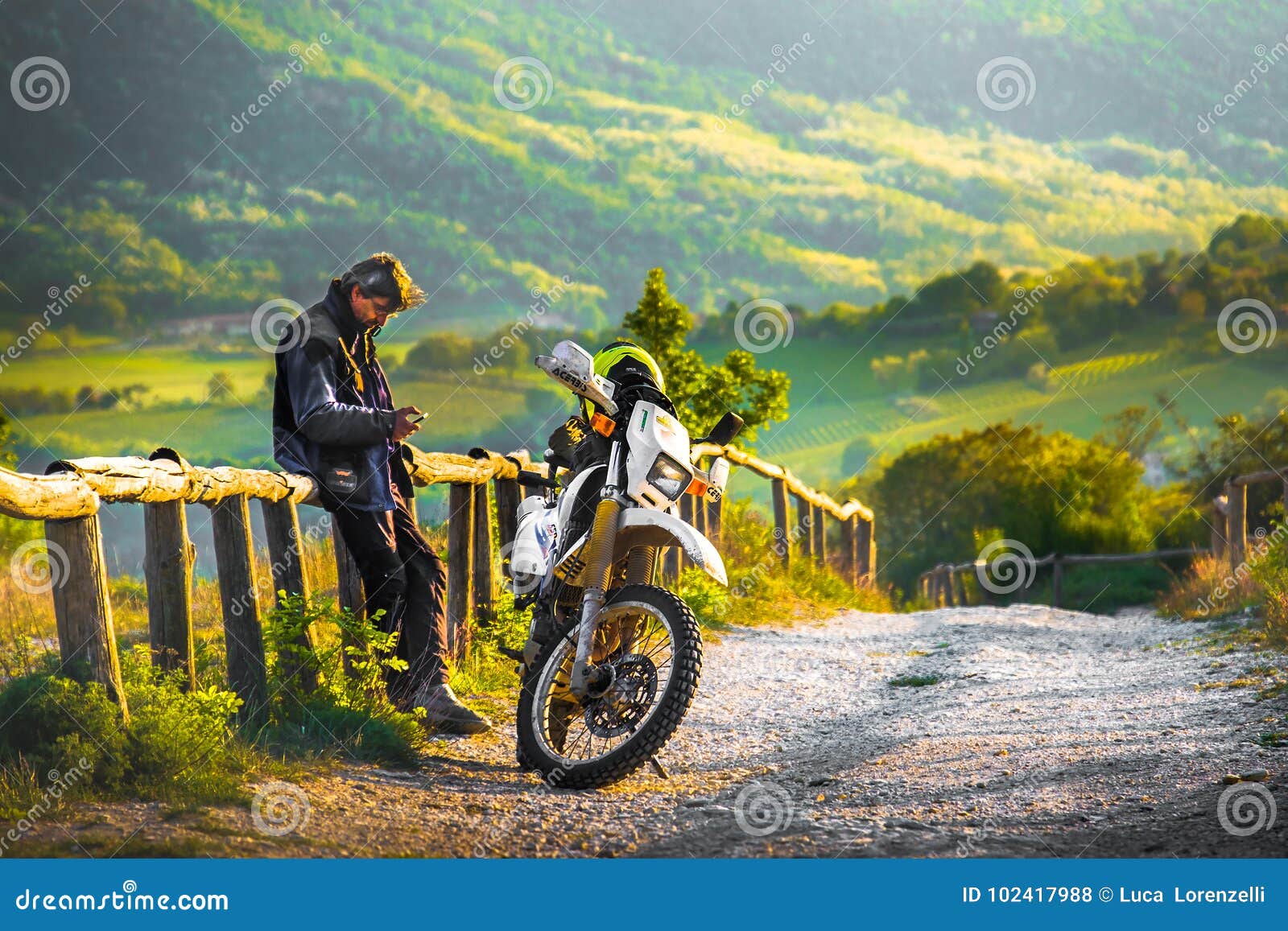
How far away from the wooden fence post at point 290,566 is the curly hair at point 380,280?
0.91 m

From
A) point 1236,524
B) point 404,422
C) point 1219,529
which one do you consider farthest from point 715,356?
point 404,422

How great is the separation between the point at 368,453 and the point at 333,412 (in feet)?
0.94

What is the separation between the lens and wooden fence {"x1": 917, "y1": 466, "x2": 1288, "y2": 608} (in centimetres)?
1105

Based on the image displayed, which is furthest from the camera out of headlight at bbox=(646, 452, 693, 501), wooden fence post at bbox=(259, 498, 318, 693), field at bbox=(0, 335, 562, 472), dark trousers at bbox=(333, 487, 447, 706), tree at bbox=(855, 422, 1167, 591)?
field at bbox=(0, 335, 562, 472)

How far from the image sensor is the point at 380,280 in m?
5.32

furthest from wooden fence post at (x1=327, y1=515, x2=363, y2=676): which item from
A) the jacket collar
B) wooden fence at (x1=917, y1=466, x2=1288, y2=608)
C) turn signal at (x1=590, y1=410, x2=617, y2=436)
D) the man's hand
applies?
wooden fence at (x1=917, y1=466, x2=1288, y2=608)

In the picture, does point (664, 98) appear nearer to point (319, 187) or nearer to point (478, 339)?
point (319, 187)

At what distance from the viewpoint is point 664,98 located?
277ft

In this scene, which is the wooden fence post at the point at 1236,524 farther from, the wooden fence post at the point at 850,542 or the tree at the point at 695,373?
the wooden fence post at the point at 850,542

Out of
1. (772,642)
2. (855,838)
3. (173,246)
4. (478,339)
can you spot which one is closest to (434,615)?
(855,838)

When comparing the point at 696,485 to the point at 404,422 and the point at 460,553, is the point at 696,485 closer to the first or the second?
the point at 404,422

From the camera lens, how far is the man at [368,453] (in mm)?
5152

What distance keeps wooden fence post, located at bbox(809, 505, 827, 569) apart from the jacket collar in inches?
392

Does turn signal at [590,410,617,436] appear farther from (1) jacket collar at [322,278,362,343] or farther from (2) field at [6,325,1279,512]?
(2) field at [6,325,1279,512]
